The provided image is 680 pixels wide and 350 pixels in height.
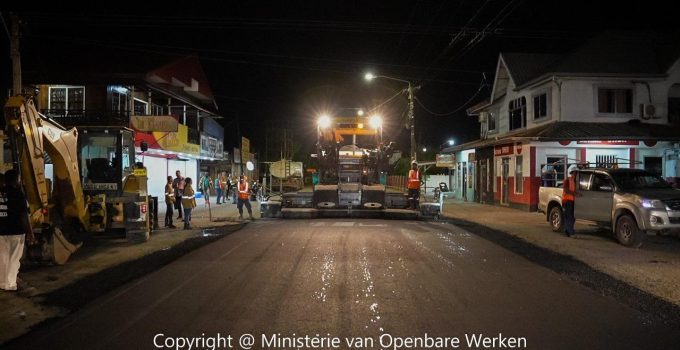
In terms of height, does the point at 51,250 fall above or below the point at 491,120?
below

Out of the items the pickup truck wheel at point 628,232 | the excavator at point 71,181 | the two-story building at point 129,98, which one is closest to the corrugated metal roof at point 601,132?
the pickup truck wheel at point 628,232

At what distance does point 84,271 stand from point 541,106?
22605 millimetres

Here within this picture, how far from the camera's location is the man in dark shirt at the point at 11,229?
27.3ft

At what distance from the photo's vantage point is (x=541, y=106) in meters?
27.3

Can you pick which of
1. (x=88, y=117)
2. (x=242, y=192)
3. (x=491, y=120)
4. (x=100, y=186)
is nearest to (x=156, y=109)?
(x=88, y=117)

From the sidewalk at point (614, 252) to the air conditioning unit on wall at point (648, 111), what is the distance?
857cm

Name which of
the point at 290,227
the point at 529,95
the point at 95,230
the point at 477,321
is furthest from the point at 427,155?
the point at 477,321

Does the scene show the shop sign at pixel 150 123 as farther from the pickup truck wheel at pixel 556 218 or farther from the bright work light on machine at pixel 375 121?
the pickup truck wheel at pixel 556 218

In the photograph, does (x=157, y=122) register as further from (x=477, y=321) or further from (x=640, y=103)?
(x=640, y=103)

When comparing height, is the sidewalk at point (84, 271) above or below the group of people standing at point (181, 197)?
below

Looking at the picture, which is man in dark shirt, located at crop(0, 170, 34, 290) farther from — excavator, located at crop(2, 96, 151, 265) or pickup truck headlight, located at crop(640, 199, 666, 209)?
pickup truck headlight, located at crop(640, 199, 666, 209)

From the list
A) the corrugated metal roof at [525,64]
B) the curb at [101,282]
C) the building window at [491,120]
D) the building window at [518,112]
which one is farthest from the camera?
the building window at [491,120]

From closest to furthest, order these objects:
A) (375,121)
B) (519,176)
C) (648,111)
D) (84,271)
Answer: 1. (84,271)
2. (375,121)
3. (648,111)
4. (519,176)

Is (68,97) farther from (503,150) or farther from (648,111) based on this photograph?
(648,111)
